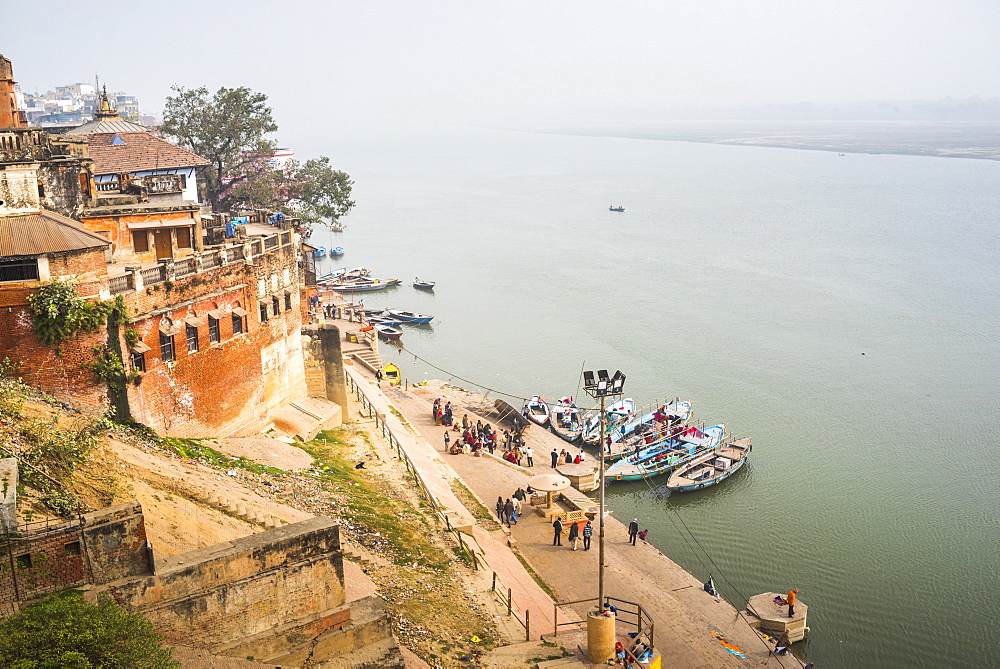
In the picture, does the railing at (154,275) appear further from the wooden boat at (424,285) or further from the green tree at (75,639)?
the wooden boat at (424,285)

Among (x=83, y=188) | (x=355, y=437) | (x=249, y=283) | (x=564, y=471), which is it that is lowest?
(x=564, y=471)

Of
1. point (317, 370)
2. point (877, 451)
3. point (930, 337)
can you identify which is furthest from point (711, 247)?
point (317, 370)

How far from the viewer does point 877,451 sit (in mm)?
42719

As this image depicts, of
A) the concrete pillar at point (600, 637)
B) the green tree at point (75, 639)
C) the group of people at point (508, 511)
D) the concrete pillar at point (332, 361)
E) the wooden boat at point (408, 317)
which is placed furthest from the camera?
the wooden boat at point (408, 317)

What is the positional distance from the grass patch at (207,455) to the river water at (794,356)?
15498 millimetres

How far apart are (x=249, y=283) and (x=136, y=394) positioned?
6.00m

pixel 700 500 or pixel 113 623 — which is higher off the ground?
pixel 113 623

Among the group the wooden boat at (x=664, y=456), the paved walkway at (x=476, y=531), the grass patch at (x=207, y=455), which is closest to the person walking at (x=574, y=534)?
the paved walkway at (x=476, y=531)

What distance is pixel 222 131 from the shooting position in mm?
52562

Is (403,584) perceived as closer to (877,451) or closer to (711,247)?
(877,451)

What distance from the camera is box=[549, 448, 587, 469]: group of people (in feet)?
124

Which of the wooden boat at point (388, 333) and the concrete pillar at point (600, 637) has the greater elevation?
the concrete pillar at point (600, 637)

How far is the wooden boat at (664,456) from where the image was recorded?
3819 centimetres

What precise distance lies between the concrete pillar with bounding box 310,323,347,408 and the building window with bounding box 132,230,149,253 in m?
7.10
